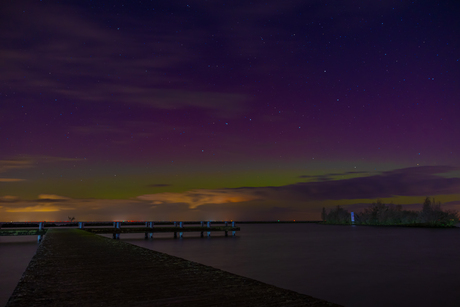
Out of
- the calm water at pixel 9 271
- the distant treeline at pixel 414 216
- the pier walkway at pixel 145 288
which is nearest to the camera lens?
the pier walkway at pixel 145 288

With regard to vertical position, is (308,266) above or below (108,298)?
below

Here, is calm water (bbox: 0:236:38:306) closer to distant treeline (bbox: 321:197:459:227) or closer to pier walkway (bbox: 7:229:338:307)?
pier walkway (bbox: 7:229:338:307)

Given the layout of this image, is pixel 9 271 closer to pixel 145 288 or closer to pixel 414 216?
pixel 145 288

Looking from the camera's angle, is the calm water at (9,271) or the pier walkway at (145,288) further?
the calm water at (9,271)

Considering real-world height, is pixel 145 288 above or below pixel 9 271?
above

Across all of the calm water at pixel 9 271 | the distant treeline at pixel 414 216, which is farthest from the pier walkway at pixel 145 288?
the distant treeline at pixel 414 216

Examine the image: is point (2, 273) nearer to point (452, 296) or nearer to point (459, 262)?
point (452, 296)

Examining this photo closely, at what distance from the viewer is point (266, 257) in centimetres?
3175

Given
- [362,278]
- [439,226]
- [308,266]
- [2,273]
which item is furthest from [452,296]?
[439,226]

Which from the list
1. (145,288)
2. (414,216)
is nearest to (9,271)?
(145,288)

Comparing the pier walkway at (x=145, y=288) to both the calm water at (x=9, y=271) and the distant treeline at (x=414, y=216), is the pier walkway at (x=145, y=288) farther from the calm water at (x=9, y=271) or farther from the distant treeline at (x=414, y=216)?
the distant treeline at (x=414, y=216)

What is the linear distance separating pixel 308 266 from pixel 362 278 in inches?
215

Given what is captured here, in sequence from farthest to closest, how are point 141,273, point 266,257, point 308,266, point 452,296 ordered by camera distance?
point 266,257 → point 308,266 → point 452,296 → point 141,273

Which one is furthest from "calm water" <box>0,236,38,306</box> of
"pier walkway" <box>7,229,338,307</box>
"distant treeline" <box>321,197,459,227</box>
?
"distant treeline" <box>321,197,459,227</box>
